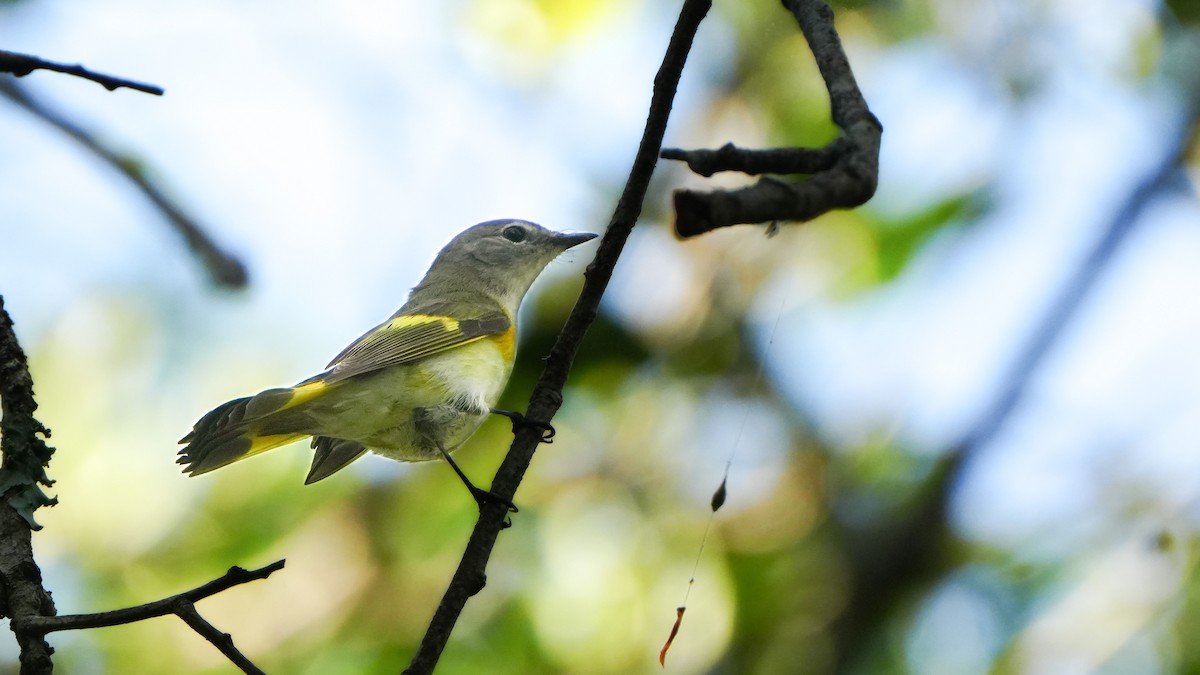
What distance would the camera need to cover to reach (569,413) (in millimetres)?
4754

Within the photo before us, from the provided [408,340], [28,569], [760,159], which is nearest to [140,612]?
[28,569]

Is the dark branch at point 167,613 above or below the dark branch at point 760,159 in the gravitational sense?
below

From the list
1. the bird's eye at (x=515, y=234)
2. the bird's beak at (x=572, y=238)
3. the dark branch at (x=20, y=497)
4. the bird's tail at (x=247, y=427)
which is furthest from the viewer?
the bird's eye at (x=515, y=234)

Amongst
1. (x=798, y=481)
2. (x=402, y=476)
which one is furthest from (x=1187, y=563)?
(x=402, y=476)

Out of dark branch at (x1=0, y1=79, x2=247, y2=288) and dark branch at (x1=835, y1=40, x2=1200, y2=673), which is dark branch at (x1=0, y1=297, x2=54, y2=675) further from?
dark branch at (x1=835, y1=40, x2=1200, y2=673)

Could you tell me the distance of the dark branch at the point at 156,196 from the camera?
3.00 metres

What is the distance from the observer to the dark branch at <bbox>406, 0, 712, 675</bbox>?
1.80 m

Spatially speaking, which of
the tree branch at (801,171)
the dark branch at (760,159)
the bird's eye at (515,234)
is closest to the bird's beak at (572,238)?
the bird's eye at (515,234)

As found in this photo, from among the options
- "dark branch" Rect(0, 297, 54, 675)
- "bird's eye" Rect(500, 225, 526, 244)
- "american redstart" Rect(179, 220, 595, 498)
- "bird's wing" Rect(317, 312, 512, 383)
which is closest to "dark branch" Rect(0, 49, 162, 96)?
"dark branch" Rect(0, 297, 54, 675)

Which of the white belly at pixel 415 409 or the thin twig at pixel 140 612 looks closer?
the thin twig at pixel 140 612

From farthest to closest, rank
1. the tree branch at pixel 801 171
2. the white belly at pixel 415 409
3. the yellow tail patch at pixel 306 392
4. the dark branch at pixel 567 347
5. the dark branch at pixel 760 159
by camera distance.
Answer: the white belly at pixel 415 409 < the yellow tail patch at pixel 306 392 < the dark branch at pixel 567 347 < the dark branch at pixel 760 159 < the tree branch at pixel 801 171

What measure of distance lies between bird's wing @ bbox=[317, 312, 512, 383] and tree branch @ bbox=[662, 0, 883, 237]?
2227mm

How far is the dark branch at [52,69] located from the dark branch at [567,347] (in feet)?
2.61

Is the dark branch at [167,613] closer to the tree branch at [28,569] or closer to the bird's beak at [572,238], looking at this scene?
the tree branch at [28,569]
